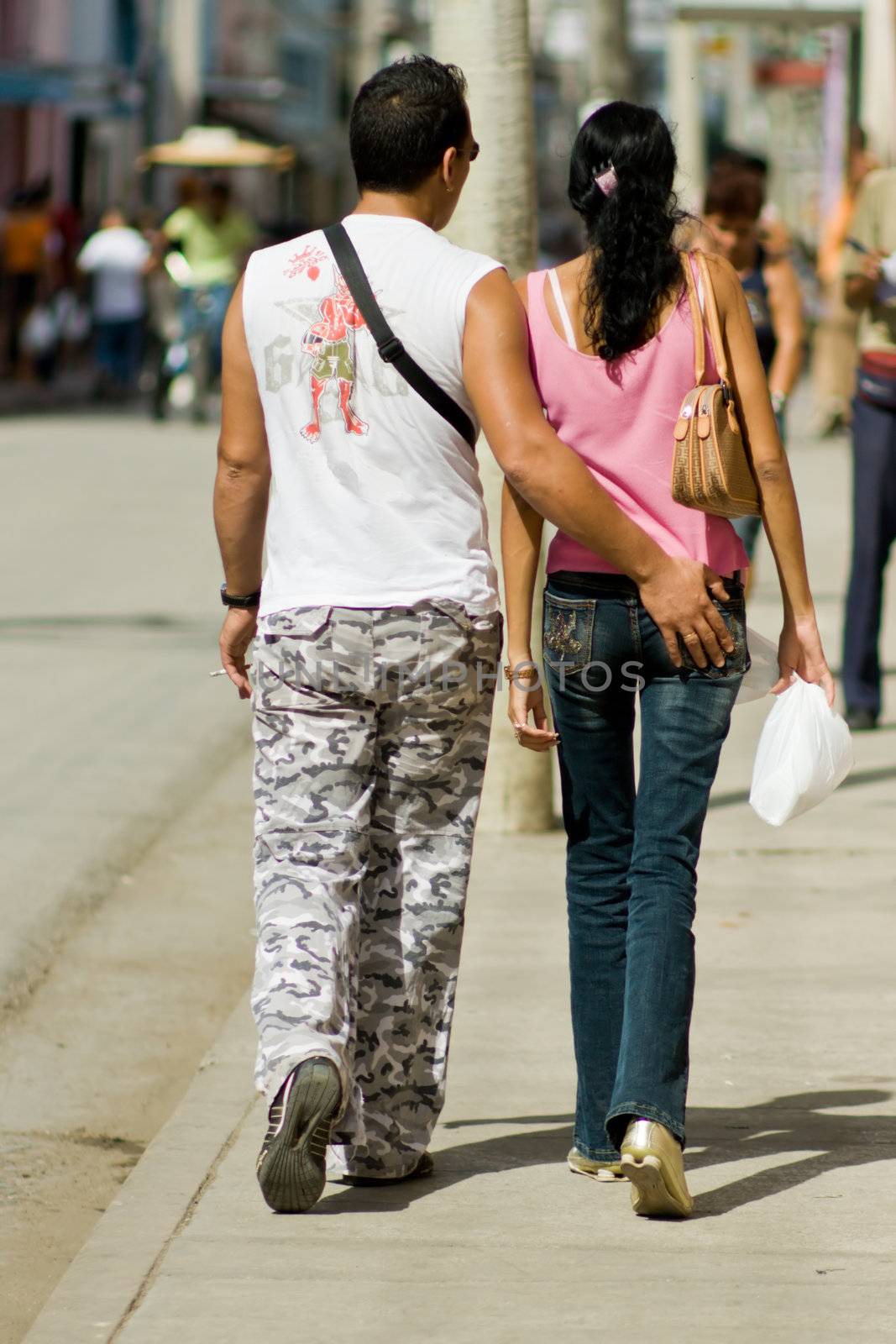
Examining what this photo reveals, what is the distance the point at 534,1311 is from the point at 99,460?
1478cm

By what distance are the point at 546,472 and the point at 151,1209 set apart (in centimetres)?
136

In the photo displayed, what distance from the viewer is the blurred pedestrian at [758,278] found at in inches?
301

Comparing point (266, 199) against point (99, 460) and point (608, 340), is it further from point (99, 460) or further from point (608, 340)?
point (608, 340)

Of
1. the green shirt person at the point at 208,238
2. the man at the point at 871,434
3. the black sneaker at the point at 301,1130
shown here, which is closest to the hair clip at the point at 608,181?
the black sneaker at the point at 301,1130

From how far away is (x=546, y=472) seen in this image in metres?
3.61

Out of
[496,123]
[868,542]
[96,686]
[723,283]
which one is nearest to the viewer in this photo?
[723,283]

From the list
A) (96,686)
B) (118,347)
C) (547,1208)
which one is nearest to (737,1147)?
(547,1208)

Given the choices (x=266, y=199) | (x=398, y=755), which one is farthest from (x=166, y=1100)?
(x=266, y=199)

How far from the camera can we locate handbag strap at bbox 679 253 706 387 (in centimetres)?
369

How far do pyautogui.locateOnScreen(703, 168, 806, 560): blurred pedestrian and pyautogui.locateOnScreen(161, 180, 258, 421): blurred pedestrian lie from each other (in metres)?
12.9

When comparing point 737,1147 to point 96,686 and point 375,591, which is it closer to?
point 375,591

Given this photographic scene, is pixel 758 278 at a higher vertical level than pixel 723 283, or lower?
lower

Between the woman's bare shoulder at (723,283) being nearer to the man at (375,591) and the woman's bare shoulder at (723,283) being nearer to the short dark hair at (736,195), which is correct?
the man at (375,591)

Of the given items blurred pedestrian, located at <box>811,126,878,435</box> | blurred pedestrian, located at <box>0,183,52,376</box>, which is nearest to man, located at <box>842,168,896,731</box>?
blurred pedestrian, located at <box>811,126,878,435</box>
